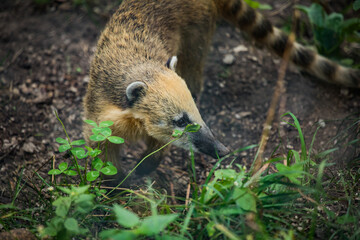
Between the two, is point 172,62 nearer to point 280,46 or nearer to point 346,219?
point 280,46

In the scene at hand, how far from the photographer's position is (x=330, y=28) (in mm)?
4773

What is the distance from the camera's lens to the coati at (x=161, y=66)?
3.41 metres

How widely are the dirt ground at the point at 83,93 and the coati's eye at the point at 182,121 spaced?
2.71 feet

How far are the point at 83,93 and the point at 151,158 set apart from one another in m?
1.75

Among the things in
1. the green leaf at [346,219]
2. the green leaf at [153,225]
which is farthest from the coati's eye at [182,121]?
the green leaf at [346,219]

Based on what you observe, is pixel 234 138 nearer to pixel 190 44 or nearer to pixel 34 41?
pixel 190 44

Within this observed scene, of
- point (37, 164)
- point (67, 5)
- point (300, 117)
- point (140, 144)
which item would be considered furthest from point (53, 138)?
point (300, 117)

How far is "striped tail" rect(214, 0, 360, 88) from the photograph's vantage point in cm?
458

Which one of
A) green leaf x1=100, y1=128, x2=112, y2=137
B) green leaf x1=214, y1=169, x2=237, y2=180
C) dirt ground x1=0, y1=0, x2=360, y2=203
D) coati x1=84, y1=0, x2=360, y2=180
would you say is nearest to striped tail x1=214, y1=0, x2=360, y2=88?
coati x1=84, y1=0, x2=360, y2=180

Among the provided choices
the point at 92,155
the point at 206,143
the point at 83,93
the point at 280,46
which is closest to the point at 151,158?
the point at 206,143

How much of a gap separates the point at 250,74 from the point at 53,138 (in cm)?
302

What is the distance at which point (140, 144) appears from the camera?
468 cm

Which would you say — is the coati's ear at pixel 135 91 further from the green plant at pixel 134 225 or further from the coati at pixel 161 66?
the green plant at pixel 134 225

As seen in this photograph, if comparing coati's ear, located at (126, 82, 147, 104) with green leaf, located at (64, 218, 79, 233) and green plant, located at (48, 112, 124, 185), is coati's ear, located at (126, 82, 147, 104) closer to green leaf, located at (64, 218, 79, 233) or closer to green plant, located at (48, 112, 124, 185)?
green plant, located at (48, 112, 124, 185)
